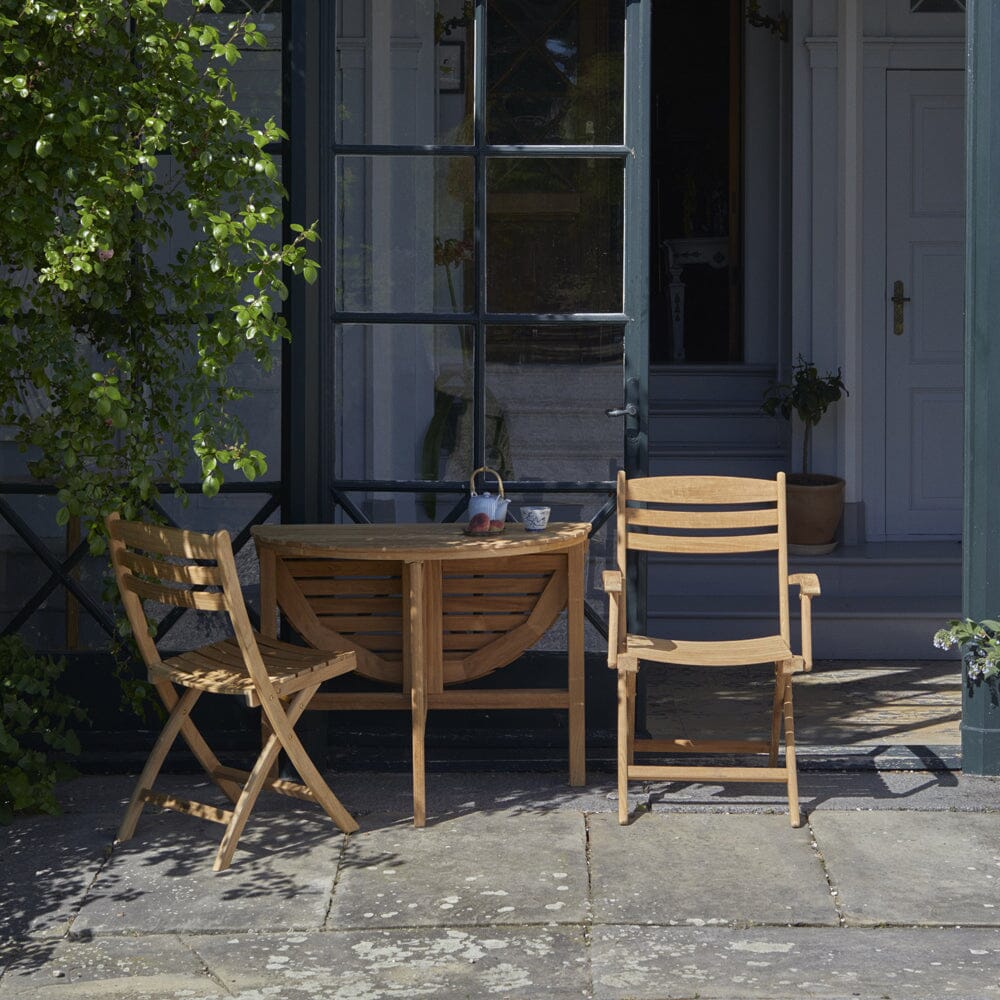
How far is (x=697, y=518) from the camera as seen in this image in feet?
15.9

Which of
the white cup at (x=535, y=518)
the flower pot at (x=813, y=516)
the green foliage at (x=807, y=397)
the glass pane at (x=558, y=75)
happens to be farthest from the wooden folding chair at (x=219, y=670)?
the green foliage at (x=807, y=397)

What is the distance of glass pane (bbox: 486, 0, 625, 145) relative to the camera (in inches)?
194

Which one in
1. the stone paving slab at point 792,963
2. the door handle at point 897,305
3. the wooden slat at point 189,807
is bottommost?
the stone paving slab at point 792,963

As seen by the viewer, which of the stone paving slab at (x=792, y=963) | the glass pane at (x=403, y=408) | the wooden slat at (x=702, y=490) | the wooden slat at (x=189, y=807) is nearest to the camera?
the stone paving slab at (x=792, y=963)

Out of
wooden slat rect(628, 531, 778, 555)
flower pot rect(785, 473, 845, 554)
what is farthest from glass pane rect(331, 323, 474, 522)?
flower pot rect(785, 473, 845, 554)

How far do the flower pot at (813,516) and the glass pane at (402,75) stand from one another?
2.87 metres

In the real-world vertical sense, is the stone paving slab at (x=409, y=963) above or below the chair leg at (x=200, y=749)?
below

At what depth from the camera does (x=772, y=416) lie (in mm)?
7848

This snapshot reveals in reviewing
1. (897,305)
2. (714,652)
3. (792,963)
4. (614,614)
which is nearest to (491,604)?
(614,614)

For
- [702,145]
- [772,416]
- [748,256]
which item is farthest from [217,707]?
[702,145]

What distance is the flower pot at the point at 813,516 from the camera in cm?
723

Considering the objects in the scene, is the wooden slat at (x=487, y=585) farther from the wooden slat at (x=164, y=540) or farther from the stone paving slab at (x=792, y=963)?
the stone paving slab at (x=792, y=963)

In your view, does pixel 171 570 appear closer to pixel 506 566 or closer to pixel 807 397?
pixel 506 566

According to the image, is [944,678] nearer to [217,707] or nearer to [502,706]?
[502,706]
